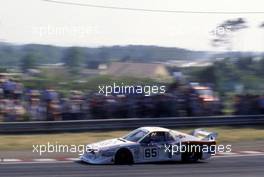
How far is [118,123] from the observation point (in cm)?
2127

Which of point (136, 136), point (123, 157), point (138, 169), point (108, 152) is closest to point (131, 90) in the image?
point (136, 136)

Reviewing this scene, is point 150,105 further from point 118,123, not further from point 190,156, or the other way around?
point 190,156

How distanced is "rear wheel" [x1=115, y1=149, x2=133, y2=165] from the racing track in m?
0.32

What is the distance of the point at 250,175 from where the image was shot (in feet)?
43.5

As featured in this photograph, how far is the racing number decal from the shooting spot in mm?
15109

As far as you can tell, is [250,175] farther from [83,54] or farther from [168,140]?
[83,54]

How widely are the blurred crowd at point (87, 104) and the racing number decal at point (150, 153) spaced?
5445 mm

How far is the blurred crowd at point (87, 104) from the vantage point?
66.4 feet

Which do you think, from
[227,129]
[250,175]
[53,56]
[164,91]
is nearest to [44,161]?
[250,175]

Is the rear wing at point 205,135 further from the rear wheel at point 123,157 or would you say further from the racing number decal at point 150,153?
the rear wheel at point 123,157

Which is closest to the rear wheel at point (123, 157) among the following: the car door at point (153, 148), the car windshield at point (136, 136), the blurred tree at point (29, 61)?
the car door at point (153, 148)

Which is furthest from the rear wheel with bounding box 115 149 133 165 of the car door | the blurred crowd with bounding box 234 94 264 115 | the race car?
the blurred crowd with bounding box 234 94 264 115

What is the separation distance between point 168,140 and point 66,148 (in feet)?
12.3

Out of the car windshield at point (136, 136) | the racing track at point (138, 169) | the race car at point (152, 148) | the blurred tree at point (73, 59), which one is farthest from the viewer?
the blurred tree at point (73, 59)
